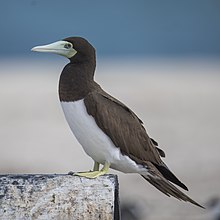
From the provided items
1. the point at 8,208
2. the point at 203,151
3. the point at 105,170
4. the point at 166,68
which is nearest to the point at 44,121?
the point at 203,151

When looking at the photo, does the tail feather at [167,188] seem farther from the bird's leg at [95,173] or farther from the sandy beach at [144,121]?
the sandy beach at [144,121]

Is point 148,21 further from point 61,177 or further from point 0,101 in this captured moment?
point 61,177

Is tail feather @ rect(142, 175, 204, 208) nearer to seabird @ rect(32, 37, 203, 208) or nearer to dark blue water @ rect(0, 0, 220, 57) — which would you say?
seabird @ rect(32, 37, 203, 208)

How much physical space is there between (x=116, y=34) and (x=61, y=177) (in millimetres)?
12955

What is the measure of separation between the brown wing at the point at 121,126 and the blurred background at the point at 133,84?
3385 mm

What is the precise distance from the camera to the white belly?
456cm

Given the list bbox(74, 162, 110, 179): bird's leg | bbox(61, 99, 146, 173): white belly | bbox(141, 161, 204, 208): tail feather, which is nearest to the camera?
bbox(74, 162, 110, 179): bird's leg

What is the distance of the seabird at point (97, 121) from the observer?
15.0 ft

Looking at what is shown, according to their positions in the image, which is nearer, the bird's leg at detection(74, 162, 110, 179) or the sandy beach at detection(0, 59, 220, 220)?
the bird's leg at detection(74, 162, 110, 179)

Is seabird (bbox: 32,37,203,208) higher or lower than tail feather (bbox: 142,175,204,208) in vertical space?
higher

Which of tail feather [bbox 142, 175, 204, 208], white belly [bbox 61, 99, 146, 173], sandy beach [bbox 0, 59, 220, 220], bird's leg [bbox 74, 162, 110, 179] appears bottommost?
sandy beach [bbox 0, 59, 220, 220]

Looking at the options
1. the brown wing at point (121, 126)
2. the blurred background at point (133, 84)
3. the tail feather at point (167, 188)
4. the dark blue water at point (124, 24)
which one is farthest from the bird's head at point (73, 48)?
the dark blue water at point (124, 24)

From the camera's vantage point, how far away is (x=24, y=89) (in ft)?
46.3

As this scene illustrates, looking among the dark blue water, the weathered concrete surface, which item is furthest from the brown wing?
the dark blue water
